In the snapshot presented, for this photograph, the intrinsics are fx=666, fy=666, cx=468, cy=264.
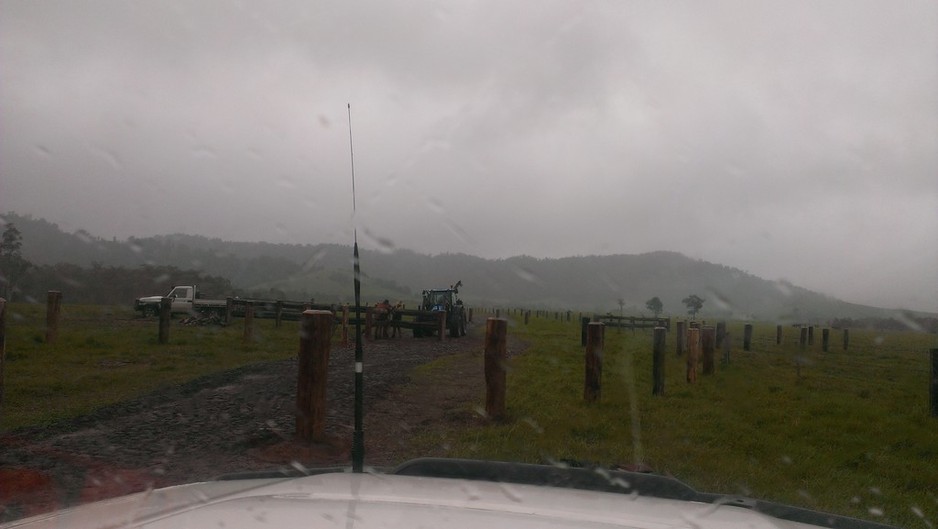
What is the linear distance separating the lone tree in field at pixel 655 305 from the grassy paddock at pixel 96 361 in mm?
18875

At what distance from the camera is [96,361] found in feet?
44.5

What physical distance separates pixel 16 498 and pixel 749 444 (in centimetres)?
706

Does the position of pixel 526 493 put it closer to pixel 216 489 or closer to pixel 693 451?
pixel 216 489

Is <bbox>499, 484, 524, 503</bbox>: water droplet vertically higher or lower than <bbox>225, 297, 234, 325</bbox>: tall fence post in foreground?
higher

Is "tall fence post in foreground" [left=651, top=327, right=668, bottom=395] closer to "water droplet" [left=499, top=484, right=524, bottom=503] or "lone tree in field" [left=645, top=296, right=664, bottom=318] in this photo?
"water droplet" [left=499, top=484, right=524, bottom=503]

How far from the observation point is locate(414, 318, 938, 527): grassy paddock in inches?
235

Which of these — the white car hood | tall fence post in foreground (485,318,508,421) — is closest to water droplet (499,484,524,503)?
the white car hood

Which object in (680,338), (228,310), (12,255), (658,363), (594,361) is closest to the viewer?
(594,361)

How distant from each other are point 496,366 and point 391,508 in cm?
617

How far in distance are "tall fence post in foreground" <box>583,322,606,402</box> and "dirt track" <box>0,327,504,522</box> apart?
167cm

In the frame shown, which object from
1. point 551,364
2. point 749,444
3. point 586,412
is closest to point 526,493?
point 749,444

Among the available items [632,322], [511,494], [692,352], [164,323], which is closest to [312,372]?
[511,494]

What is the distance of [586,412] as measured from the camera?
891cm

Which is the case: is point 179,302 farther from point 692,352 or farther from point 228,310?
point 692,352
